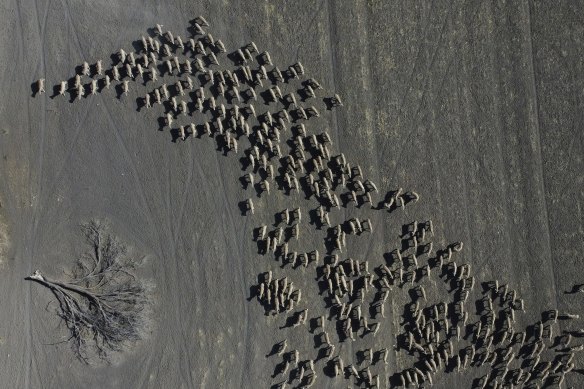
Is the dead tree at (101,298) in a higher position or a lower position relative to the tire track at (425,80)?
lower

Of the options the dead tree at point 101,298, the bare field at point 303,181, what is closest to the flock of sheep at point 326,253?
the bare field at point 303,181

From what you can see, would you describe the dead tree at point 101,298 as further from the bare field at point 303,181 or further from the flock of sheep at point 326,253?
the flock of sheep at point 326,253

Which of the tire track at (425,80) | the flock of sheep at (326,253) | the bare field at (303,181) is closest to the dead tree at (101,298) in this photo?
the bare field at (303,181)

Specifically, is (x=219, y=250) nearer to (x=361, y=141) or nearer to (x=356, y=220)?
(x=356, y=220)

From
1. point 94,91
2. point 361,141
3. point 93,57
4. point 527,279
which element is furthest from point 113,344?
point 527,279

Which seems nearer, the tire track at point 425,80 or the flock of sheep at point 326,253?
the flock of sheep at point 326,253

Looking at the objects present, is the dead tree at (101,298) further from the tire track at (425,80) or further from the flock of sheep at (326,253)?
the tire track at (425,80)
